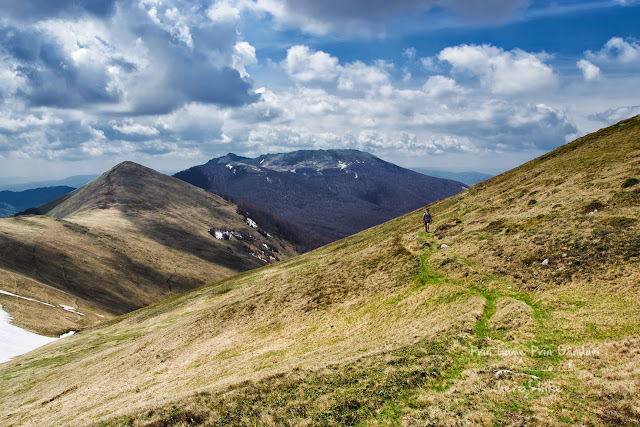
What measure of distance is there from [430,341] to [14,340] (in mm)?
94103

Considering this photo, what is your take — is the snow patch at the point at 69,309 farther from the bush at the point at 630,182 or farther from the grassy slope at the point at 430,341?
the bush at the point at 630,182

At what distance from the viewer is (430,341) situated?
23.9 m

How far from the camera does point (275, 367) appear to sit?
89.8ft

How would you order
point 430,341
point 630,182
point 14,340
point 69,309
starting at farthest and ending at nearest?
point 69,309, point 14,340, point 630,182, point 430,341

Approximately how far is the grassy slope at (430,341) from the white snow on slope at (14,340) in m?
14.2

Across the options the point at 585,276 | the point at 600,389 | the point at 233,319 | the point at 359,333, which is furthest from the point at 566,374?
the point at 233,319

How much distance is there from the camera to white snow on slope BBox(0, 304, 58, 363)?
7288 cm

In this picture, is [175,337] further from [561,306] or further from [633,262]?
[633,262]

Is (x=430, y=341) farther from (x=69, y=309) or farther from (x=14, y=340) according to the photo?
(x=69, y=309)

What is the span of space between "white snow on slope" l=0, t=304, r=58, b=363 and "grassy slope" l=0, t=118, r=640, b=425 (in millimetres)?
14237

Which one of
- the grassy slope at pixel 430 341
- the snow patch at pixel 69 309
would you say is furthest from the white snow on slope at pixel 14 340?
the snow patch at pixel 69 309

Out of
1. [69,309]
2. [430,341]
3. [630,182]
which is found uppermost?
[630,182]

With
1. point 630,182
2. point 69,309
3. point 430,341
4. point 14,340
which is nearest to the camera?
point 430,341

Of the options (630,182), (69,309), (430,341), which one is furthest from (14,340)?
(630,182)
